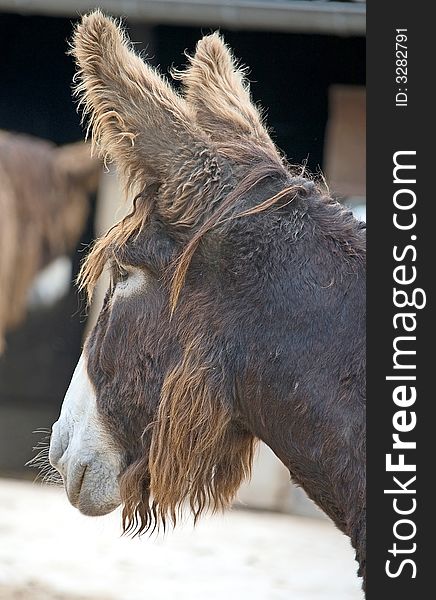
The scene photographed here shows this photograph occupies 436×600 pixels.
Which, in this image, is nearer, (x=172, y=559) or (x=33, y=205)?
(x=172, y=559)

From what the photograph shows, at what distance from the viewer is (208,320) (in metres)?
1.75

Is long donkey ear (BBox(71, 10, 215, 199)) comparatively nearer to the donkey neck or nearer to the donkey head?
the donkey head

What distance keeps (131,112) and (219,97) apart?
1.00 ft

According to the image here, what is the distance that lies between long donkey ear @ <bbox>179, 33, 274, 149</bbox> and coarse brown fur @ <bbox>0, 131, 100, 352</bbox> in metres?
3.31

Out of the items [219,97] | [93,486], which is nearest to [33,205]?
[219,97]

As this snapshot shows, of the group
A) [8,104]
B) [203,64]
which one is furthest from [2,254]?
[203,64]

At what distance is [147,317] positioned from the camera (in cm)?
183

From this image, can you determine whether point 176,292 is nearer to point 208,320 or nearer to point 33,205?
point 208,320

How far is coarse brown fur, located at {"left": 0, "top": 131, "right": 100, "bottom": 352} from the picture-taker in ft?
17.4

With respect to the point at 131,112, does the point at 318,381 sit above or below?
below

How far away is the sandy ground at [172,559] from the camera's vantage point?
4.27 metres

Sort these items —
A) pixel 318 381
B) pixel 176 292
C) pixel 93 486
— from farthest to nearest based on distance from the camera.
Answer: pixel 93 486, pixel 176 292, pixel 318 381

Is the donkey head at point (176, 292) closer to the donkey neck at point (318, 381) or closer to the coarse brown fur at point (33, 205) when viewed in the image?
the donkey neck at point (318, 381)

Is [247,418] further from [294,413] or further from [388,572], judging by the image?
[388,572]
